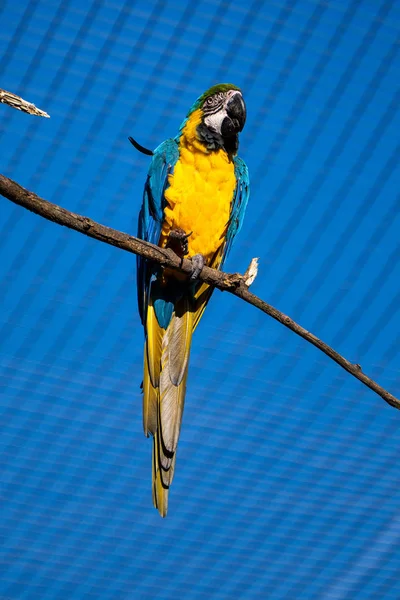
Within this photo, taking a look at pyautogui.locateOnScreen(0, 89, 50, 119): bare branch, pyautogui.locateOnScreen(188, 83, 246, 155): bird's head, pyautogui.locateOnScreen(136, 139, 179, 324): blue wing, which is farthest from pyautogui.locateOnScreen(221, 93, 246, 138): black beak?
pyautogui.locateOnScreen(0, 89, 50, 119): bare branch

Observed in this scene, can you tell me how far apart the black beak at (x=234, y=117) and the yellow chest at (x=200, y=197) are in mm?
88

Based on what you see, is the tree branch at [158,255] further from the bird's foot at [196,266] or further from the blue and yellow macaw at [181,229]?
the blue and yellow macaw at [181,229]

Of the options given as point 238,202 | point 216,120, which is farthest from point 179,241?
point 216,120

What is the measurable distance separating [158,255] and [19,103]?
463 mm

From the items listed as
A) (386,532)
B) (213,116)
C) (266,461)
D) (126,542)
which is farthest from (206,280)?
(386,532)

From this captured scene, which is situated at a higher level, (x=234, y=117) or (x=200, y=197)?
(x=234, y=117)

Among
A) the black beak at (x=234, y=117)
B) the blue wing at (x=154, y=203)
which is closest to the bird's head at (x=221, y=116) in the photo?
the black beak at (x=234, y=117)

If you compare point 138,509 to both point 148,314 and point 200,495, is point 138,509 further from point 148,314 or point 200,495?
point 148,314

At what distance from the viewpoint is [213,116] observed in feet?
7.33

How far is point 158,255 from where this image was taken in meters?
1.66

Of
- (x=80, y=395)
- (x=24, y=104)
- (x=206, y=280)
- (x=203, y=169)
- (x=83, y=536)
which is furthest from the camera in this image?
(x=83, y=536)

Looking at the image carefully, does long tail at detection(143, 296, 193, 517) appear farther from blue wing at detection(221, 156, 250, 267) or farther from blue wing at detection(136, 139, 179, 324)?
blue wing at detection(221, 156, 250, 267)

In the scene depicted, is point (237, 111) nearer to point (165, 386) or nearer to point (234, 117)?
point (234, 117)

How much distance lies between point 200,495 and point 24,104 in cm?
238
